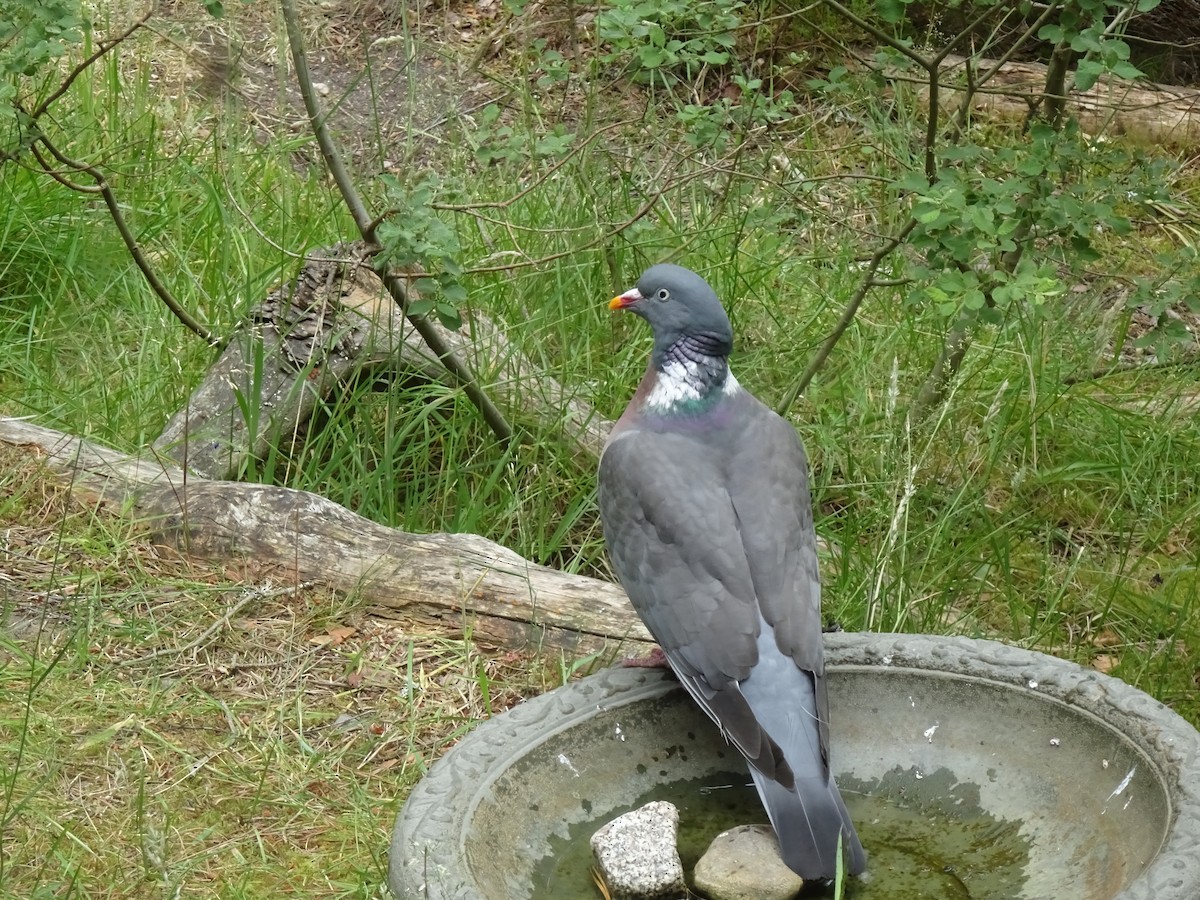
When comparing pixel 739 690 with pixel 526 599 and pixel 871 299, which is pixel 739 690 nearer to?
pixel 526 599

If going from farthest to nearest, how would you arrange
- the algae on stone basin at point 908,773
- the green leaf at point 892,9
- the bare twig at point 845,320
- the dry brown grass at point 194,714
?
the bare twig at point 845,320, the green leaf at point 892,9, the dry brown grass at point 194,714, the algae on stone basin at point 908,773

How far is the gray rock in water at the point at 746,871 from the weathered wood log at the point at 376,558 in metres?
0.97

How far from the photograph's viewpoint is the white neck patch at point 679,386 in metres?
2.97

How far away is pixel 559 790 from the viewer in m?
2.33

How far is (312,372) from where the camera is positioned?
12.8ft

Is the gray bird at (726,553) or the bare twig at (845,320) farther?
the bare twig at (845,320)

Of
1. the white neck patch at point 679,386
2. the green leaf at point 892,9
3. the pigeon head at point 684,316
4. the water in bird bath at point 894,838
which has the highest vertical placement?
the green leaf at point 892,9

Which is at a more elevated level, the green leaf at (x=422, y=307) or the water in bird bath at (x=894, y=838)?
the green leaf at (x=422, y=307)

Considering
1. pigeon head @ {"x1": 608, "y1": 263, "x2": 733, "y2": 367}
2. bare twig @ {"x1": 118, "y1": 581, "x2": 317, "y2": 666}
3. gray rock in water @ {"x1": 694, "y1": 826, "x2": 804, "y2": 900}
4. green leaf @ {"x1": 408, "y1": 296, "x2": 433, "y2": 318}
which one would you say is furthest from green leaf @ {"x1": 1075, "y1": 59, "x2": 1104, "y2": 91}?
bare twig @ {"x1": 118, "y1": 581, "x2": 317, "y2": 666}

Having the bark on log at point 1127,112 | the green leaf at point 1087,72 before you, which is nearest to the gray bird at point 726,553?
the green leaf at point 1087,72

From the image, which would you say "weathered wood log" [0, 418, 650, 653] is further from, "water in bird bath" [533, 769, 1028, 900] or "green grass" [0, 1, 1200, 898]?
"water in bird bath" [533, 769, 1028, 900]

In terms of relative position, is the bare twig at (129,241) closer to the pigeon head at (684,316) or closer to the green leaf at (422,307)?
the green leaf at (422,307)

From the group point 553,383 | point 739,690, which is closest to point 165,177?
point 553,383

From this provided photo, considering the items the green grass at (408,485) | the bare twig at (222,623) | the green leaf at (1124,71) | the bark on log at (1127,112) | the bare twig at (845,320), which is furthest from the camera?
the bark on log at (1127,112)
